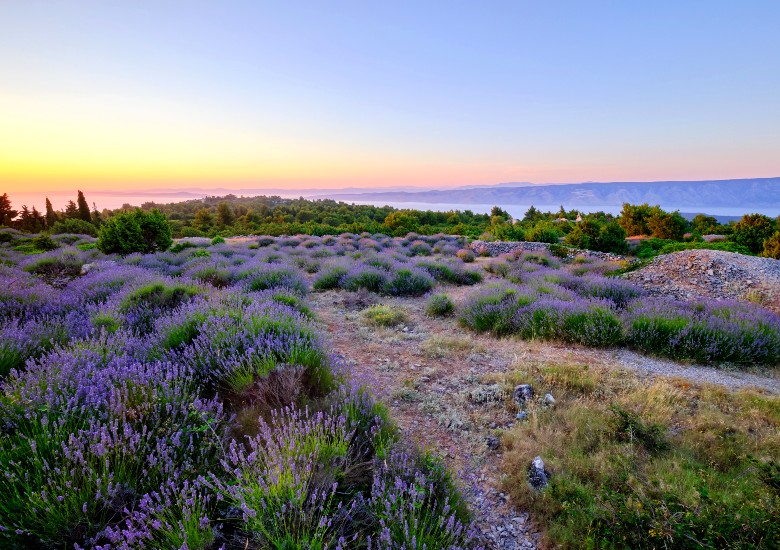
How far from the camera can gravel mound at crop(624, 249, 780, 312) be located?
8109 millimetres

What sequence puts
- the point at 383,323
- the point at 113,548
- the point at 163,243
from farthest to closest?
the point at 163,243 → the point at 383,323 → the point at 113,548

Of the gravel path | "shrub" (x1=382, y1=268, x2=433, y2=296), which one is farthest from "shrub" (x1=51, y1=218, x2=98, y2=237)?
the gravel path

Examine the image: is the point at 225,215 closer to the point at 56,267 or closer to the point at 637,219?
the point at 56,267

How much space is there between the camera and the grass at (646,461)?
80.1 inches

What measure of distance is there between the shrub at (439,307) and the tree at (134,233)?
1174 cm

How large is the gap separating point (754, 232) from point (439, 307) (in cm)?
1960

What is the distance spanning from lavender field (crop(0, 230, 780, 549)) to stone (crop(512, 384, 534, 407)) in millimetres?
1675

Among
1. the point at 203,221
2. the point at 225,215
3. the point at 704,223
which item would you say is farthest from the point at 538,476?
the point at 225,215

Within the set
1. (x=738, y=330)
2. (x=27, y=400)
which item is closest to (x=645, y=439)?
(x=738, y=330)

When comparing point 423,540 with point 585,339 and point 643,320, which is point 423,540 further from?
point 643,320

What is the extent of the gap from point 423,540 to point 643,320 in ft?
18.5

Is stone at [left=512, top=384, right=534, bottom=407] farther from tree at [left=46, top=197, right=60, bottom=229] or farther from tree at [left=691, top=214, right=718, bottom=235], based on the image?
tree at [left=46, top=197, right=60, bottom=229]

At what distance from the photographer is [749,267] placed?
9.27 meters

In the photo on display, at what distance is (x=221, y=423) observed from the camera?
264 centimetres
